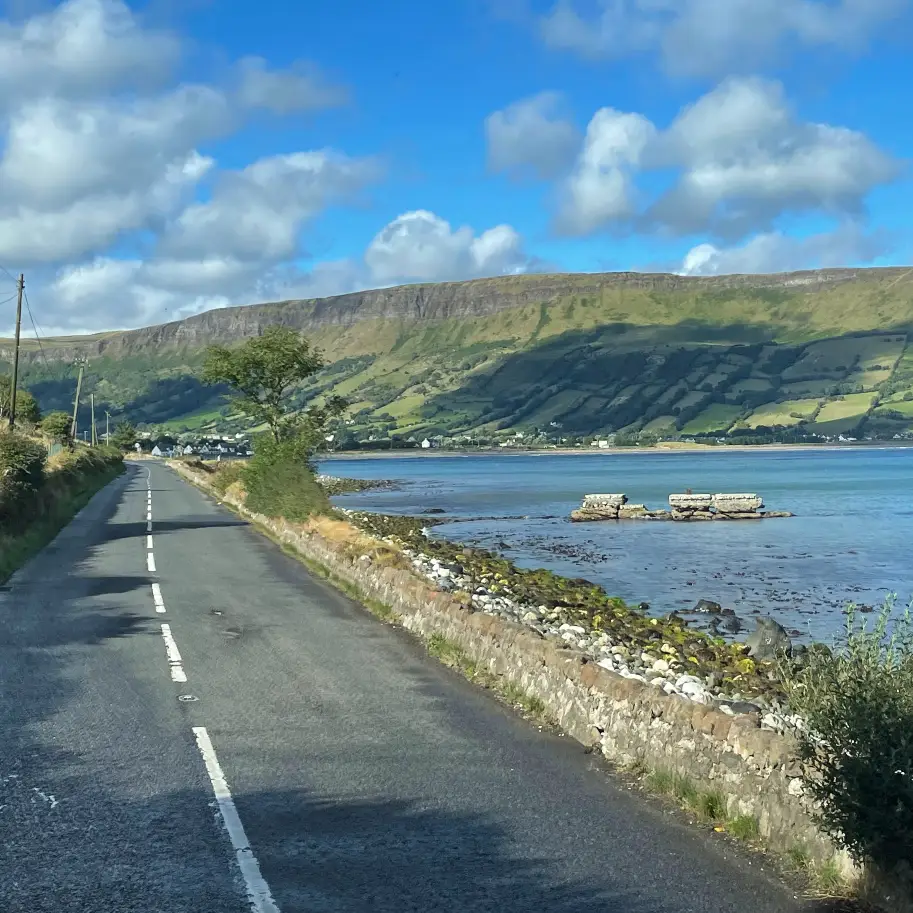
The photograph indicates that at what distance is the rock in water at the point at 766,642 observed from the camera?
2009 centimetres

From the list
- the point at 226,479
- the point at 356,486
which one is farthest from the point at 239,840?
the point at 356,486

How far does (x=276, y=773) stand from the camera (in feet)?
28.0

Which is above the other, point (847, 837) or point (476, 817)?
point (847, 837)

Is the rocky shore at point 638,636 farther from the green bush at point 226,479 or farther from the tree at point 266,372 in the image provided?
the green bush at point 226,479

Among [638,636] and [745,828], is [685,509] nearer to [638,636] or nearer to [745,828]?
[638,636]

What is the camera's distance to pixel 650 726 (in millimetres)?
8383

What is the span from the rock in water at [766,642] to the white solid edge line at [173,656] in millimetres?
10972

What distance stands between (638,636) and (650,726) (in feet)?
42.5

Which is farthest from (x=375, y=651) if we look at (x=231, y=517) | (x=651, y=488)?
(x=651, y=488)

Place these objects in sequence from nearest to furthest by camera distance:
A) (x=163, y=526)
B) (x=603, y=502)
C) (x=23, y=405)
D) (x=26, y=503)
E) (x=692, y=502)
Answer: (x=26, y=503)
(x=163, y=526)
(x=603, y=502)
(x=692, y=502)
(x=23, y=405)

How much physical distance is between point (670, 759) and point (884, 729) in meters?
2.32

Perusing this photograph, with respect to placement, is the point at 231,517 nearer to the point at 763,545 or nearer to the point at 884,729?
the point at 763,545

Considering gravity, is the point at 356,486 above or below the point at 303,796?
below

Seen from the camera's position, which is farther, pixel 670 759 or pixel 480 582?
pixel 480 582
